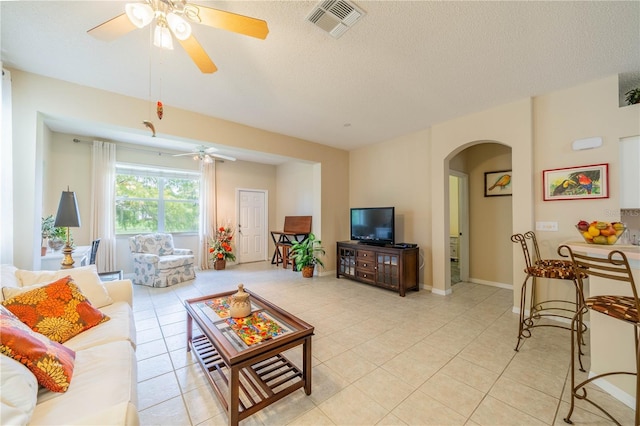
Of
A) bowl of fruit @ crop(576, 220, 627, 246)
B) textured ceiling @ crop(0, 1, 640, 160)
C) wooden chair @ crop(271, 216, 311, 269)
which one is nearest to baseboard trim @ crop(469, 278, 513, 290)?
bowl of fruit @ crop(576, 220, 627, 246)

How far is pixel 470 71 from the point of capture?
7.91 feet

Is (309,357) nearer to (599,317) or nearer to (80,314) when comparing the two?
(80,314)

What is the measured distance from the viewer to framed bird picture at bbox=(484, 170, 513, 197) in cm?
398

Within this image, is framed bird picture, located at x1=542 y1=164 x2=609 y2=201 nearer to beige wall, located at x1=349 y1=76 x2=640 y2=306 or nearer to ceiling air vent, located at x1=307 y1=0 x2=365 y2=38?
beige wall, located at x1=349 y1=76 x2=640 y2=306

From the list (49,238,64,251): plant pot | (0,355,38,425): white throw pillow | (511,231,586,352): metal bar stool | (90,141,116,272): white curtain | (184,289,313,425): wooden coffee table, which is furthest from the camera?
(90,141,116,272): white curtain

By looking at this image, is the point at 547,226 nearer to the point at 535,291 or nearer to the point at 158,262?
the point at 535,291

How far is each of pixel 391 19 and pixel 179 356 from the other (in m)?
3.29

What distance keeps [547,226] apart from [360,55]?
2.93 metres

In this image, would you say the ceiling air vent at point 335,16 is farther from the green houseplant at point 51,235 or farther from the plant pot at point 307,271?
the green houseplant at point 51,235

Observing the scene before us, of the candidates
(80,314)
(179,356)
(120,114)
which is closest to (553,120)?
(179,356)

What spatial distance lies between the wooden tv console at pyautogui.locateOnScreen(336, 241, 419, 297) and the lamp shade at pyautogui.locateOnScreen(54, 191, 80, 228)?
3.83 metres

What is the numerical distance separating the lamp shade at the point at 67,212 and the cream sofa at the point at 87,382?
799 millimetres

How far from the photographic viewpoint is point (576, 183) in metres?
2.69

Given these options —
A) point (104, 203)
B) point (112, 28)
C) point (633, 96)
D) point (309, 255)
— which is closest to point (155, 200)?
point (104, 203)
